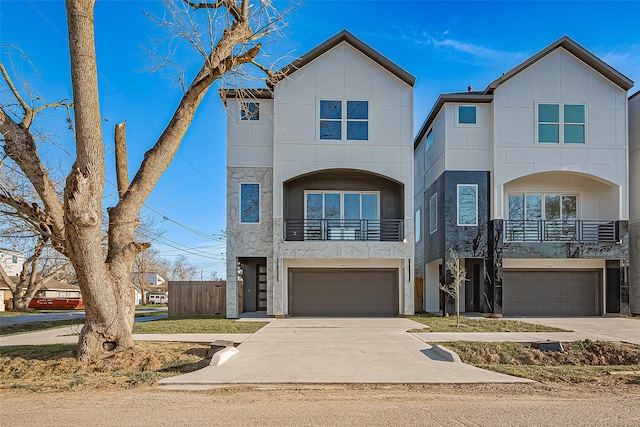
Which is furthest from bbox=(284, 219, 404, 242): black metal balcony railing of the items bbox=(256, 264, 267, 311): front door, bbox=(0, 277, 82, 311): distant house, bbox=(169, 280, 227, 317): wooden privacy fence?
bbox=(0, 277, 82, 311): distant house

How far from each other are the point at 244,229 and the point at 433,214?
8.65 meters

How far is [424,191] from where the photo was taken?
896 inches

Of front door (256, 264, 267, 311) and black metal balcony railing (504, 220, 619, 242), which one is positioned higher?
black metal balcony railing (504, 220, 619, 242)

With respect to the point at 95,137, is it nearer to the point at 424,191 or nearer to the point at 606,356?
the point at 606,356

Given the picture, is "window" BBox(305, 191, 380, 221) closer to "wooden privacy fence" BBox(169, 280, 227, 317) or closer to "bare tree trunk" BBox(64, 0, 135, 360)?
"wooden privacy fence" BBox(169, 280, 227, 317)

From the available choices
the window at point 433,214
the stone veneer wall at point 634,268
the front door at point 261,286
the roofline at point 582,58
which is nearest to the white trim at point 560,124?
the roofline at point 582,58

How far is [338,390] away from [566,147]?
1588 centimetres

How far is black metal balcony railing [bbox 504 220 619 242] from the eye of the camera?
61.5ft

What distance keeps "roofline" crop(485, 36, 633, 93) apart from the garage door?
768 centimetres

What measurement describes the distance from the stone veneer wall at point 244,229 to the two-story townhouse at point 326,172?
0.13ft

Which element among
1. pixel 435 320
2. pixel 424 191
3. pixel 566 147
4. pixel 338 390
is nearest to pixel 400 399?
pixel 338 390

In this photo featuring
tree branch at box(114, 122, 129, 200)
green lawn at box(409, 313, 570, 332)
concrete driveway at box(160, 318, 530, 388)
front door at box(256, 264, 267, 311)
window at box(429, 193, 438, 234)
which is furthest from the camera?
front door at box(256, 264, 267, 311)

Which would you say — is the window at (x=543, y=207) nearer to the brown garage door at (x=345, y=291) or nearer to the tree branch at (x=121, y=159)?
the brown garage door at (x=345, y=291)

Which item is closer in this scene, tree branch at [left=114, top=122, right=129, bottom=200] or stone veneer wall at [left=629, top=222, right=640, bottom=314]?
tree branch at [left=114, top=122, right=129, bottom=200]
